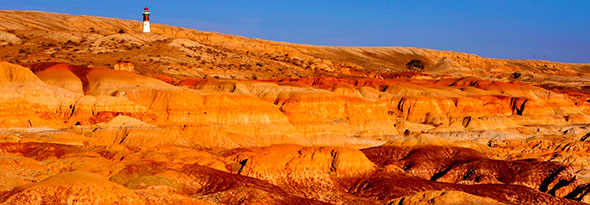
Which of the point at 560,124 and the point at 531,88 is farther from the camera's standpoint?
the point at 531,88

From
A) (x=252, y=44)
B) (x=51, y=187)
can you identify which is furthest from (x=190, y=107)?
(x=252, y=44)

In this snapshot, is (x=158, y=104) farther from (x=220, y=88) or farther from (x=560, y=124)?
(x=560, y=124)

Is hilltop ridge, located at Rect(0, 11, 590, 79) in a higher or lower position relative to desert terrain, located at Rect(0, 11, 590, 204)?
higher

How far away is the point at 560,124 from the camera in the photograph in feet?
390

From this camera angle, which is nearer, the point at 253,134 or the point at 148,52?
the point at 253,134

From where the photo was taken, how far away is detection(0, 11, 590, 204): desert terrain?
55812 millimetres

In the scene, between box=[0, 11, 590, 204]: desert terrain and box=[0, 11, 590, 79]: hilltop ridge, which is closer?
box=[0, 11, 590, 204]: desert terrain

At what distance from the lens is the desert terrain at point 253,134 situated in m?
55.8

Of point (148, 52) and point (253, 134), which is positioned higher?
point (148, 52)

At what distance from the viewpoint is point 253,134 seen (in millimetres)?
86188

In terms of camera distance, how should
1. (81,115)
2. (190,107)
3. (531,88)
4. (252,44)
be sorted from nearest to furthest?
(81,115)
(190,107)
(531,88)
(252,44)

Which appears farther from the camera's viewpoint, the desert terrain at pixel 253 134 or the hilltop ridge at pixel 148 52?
the hilltop ridge at pixel 148 52

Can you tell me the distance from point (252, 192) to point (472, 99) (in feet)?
237

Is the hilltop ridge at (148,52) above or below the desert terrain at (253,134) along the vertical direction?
above
